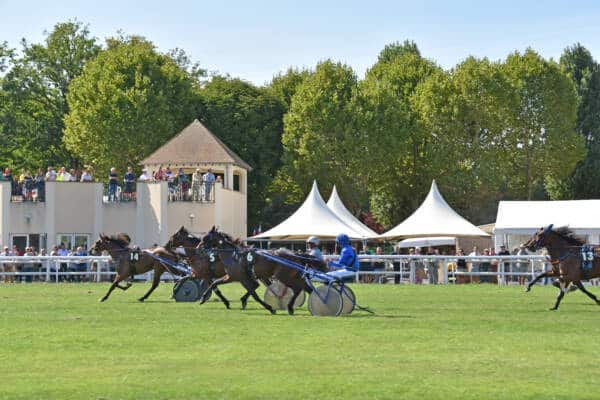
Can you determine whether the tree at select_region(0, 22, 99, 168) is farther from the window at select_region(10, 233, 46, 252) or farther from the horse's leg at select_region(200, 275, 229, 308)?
the horse's leg at select_region(200, 275, 229, 308)

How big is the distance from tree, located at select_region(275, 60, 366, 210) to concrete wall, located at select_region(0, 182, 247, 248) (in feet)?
49.0

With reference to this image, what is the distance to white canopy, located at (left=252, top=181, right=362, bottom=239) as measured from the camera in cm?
5138

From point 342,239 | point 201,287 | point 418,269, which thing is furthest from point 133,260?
point 418,269

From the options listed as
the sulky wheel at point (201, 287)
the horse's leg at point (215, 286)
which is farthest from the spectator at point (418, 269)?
the horse's leg at point (215, 286)

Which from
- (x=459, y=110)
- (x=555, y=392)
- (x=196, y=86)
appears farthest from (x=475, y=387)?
(x=196, y=86)

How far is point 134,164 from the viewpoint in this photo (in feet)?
242

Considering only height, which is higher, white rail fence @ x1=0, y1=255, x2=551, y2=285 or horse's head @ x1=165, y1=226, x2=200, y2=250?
horse's head @ x1=165, y1=226, x2=200, y2=250

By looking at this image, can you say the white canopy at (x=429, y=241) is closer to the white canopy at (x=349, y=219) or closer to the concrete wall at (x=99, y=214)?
the white canopy at (x=349, y=219)

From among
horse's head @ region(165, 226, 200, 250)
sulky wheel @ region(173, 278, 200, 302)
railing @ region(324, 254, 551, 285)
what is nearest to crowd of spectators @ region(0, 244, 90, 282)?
railing @ region(324, 254, 551, 285)

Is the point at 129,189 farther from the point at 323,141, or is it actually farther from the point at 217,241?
the point at 217,241

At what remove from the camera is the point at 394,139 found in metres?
73.0

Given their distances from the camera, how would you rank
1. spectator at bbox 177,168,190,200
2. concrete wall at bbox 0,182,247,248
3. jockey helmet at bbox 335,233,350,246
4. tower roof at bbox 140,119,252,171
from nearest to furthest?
jockey helmet at bbox 335,233,350,246 → concrete wall at bbox 0,182,247,248 → spectator at bbox 177,168,190,200 → tower roof at bbox 140,119,252,171

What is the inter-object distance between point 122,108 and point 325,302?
50.8 metres

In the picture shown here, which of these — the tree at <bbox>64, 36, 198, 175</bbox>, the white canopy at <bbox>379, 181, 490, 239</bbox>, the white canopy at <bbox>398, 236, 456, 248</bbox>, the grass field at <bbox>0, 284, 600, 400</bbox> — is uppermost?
the tree at <bbox>64, 36, 198, 175</bbox>
